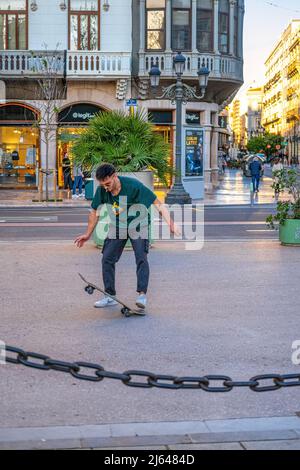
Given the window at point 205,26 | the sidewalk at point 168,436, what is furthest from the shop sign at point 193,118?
the sidewalk at point 168,436

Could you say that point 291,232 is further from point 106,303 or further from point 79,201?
point 79,201

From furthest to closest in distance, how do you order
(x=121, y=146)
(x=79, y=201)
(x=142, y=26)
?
1. (x=142, y=26)
2. (x=79, y=201)
3. (x=121, y=146)

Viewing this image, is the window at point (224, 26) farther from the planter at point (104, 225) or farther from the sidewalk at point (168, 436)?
the sidewalk at point (168, 436)

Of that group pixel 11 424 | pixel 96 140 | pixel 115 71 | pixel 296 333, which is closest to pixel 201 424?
pixel 11 424

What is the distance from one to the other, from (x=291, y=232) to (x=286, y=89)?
127352 millimetres

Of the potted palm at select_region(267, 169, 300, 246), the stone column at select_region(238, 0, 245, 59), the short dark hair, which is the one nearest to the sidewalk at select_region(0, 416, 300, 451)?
the short dark hair

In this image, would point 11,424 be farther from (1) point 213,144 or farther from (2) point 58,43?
(1) point 213,144

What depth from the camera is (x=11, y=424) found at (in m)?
5.32

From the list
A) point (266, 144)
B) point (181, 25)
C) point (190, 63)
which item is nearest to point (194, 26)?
point (181, 25)

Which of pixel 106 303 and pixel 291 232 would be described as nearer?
pixel 106 303

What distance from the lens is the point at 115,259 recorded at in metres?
9.19

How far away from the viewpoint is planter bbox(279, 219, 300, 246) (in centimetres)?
1510

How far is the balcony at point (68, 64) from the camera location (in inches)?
1357

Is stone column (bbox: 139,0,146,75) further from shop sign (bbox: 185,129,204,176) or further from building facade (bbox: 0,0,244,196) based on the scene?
shop sign (bbox: 185,129,204,176)
